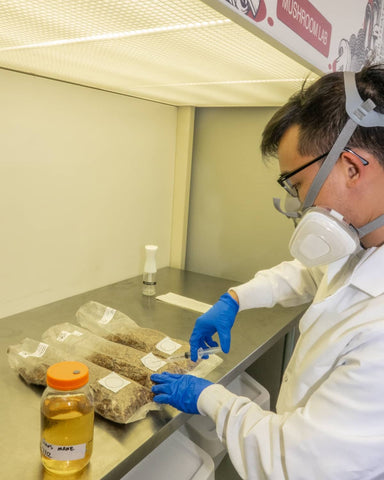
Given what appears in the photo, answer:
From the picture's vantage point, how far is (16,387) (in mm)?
1027

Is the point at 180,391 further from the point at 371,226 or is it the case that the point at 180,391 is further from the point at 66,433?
the point at 371,226

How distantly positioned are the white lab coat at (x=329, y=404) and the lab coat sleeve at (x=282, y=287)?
1.19ft

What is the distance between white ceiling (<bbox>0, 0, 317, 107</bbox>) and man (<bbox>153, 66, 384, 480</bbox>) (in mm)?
223

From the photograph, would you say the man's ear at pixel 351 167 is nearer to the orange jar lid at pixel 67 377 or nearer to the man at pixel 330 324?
the man at pixel 330 324

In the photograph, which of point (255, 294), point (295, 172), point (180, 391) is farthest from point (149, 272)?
point (295, 172)

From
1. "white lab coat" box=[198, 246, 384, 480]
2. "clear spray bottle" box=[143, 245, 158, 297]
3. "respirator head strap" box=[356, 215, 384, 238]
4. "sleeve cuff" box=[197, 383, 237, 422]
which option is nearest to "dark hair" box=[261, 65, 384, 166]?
"respirator head strap" box=[356, 215, 384, 238]

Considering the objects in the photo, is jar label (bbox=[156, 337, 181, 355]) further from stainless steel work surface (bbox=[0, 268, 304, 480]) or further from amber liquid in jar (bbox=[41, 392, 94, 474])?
amber liquid in jar (bbox=[41, 392, 94, 474])

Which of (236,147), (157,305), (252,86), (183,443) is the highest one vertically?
(252,86)

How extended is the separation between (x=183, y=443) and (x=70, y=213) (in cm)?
89

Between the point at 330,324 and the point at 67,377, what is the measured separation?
567mm

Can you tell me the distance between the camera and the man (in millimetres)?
744

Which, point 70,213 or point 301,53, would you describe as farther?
point 70,213

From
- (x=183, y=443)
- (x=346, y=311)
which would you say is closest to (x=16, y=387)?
(x=183, y=443)

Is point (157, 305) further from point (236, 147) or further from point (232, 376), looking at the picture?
point (236, 147)
